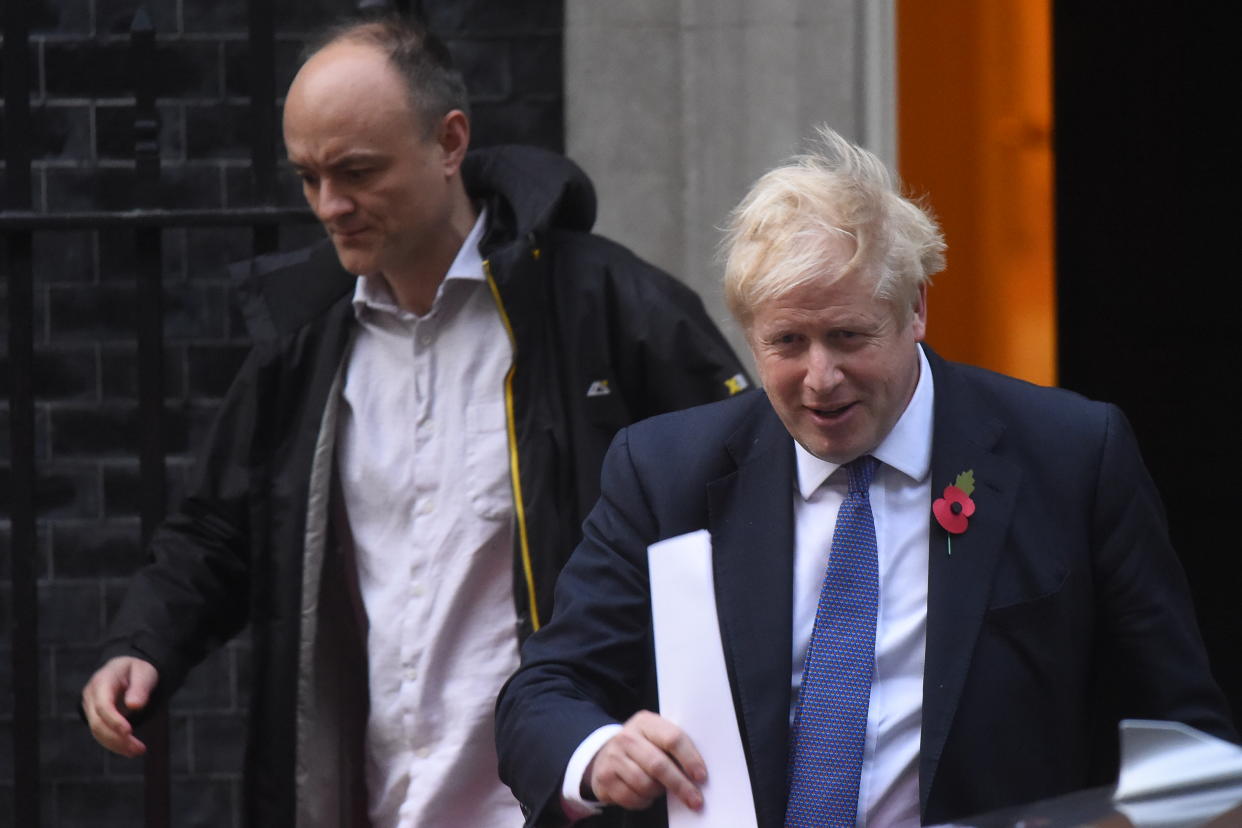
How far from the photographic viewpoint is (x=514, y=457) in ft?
10.1

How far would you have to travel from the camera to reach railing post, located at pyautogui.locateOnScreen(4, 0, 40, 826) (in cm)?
355

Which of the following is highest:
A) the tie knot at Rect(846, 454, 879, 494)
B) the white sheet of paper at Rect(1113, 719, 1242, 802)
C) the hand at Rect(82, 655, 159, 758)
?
the tie knot at Rect(846, 454, 879, 494)

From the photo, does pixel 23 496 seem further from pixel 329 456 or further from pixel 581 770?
pixel 581 770

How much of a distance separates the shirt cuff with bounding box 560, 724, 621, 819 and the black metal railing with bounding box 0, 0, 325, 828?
1.33 m

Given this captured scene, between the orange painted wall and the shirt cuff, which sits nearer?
the shirt cuff

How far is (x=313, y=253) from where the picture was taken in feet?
11.1

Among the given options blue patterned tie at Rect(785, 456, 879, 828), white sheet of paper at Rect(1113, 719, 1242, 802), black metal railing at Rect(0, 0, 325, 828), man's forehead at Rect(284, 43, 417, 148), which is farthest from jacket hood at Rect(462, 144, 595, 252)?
white sheet of paper at Rect(1113, 719, 1242, 802)

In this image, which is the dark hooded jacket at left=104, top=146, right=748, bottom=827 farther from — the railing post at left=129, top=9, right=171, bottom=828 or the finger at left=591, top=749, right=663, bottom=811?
the finger at left=591, top=749, right=663, bottom=811

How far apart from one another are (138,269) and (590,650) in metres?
1.52

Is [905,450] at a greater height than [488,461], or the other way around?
[905,450]

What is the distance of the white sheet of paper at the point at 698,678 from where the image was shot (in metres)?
2.14

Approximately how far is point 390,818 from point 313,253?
3.35 feet

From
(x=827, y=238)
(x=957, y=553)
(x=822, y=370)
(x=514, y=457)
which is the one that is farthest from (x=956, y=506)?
(x=514, y=457)

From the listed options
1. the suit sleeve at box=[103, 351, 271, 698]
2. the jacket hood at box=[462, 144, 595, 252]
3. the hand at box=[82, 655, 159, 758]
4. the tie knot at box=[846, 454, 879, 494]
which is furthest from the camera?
the jacket hood at box=[462, 144, 595, 252]
